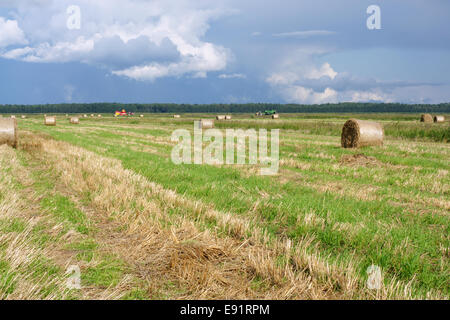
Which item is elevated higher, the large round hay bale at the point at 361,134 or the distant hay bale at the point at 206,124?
the distant hay bale at the point at 206,124

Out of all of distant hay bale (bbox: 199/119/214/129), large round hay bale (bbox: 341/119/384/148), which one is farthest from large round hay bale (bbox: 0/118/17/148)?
distant hay bale (bbox: 199/119/214/129)

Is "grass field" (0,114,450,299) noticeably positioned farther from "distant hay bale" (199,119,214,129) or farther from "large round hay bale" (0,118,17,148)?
"distant hay bale" (199,119,214,129)

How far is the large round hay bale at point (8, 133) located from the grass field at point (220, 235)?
7.68 m

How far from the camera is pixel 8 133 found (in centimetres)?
1731

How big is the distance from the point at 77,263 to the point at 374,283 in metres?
3.60

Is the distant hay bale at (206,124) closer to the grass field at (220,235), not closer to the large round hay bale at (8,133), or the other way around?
the large round hay bale at (8,133)

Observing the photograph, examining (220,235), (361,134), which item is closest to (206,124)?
(361,134)

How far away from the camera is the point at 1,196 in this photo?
7.38 meters

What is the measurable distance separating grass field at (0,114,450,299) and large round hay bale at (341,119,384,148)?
9.00 metres

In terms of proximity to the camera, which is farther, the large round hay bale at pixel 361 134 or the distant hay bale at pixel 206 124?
the distant hay bale at pixel 206 124

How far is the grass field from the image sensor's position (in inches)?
157

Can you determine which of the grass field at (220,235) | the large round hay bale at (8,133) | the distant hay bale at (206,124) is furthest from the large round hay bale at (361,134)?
the distant hay bale at (206,124)

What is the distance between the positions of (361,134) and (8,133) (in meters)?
18.3

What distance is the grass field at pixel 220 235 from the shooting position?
13.1 feet
